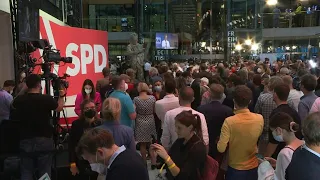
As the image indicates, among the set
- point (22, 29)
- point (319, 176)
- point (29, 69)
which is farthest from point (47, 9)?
point (319, 176)

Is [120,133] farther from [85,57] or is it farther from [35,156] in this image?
[85,57]

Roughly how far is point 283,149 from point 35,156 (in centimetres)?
280

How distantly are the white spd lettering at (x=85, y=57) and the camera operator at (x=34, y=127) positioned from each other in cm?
399

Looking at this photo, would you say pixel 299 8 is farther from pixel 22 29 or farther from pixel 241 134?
pixel 241 134

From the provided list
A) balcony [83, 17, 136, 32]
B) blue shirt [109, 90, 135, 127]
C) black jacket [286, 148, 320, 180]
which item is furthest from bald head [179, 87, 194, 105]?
balcony [83, 17, 136, 32]

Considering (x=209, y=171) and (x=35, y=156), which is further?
(x=35, y=156)

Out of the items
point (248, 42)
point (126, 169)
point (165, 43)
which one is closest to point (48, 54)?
point (126, 169)

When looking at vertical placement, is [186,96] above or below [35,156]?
above

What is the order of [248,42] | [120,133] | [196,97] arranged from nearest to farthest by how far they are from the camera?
[120,133] → [196,97] → [248,42]

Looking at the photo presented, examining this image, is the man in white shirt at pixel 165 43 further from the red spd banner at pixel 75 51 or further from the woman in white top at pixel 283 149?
the woman in white top at pixel 283 149

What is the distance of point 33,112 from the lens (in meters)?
4.17

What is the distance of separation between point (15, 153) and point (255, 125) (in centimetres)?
286

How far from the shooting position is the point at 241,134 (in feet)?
11.7

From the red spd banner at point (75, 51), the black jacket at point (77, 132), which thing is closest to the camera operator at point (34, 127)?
the black jacket at point (77, 132)
